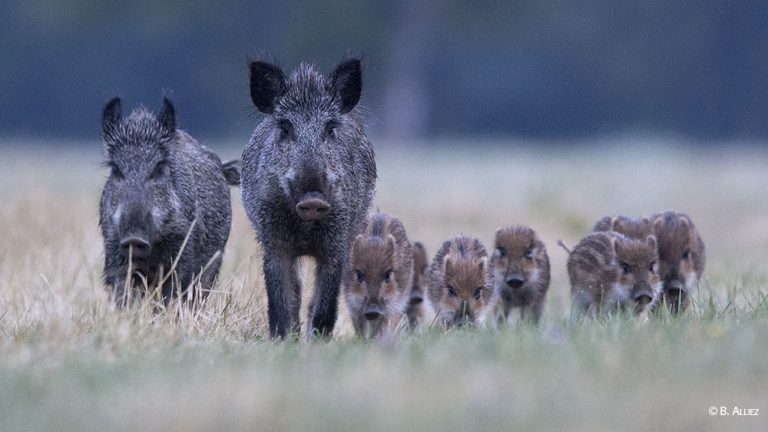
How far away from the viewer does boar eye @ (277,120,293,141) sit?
914 cm

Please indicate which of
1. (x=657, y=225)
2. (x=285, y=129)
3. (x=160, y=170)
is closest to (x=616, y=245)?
(x=657, y=225)

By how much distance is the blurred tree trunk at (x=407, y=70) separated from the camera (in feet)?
141

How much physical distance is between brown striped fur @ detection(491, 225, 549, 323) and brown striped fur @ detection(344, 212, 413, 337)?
49.7 inches

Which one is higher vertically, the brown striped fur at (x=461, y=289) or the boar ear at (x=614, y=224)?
the boar ear at (x=614, y=224)

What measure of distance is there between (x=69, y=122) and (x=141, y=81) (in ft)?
12.9

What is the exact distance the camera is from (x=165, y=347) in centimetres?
750

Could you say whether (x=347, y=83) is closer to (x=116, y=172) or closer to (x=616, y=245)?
(x=116, y=172)

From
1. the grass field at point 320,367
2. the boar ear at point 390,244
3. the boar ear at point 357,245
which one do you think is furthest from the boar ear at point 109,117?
the boar ear at point 390,244

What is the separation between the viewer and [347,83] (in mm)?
9523

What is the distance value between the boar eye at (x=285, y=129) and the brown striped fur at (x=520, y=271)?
2.62 meters

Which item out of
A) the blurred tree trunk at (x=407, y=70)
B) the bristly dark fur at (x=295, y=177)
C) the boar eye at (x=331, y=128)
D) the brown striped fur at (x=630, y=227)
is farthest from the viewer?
the blurred tree trunk at (x=407, y=70)

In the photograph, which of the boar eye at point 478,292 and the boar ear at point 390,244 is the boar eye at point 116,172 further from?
the boar eye at point 478,292

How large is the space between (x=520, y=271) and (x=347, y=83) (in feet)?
8.40

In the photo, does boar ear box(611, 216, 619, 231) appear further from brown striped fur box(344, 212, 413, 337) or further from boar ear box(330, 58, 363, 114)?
boar ear box(330, 58, 363, 114)
